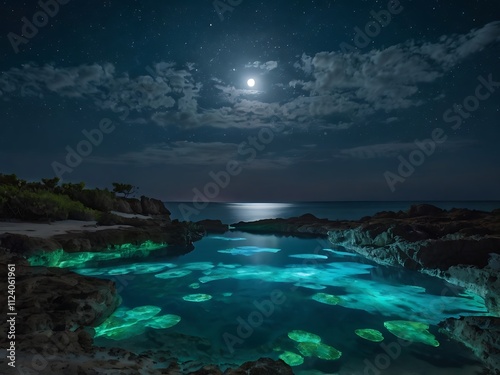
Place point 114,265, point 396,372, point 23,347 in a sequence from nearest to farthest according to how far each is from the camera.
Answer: point 23,347 < point 396,372 < point 114,265

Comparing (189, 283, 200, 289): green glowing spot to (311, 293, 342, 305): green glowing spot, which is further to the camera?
(189, 283, 200, 289): green glowing spot

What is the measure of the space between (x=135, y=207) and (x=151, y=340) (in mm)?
37440

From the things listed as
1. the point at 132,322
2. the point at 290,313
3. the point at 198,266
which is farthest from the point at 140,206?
the point at 290,313

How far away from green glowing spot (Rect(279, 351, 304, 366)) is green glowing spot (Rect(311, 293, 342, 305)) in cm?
499

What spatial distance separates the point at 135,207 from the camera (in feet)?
137

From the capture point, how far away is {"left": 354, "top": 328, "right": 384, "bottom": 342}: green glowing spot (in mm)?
8180

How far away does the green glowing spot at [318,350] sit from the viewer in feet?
23.3

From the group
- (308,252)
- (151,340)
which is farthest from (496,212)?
(151,340)

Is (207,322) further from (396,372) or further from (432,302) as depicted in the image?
(432,302)

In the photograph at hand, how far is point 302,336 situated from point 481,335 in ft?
15.8

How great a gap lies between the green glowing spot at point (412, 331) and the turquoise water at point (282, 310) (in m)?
0.16

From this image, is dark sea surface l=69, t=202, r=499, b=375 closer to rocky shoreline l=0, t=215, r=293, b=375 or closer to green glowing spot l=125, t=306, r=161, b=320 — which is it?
green glowing spot l=125, t=306, r=161, b=320

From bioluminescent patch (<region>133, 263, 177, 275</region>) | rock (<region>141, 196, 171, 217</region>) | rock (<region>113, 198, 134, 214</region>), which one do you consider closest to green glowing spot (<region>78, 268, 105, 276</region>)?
bioluminescent patch (<region>133, 263, 177, 275</region>)

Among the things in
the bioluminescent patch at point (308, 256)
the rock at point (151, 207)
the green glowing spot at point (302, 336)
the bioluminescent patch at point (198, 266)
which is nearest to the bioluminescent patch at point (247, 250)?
the bioluminescent patch at point (308, 256)
